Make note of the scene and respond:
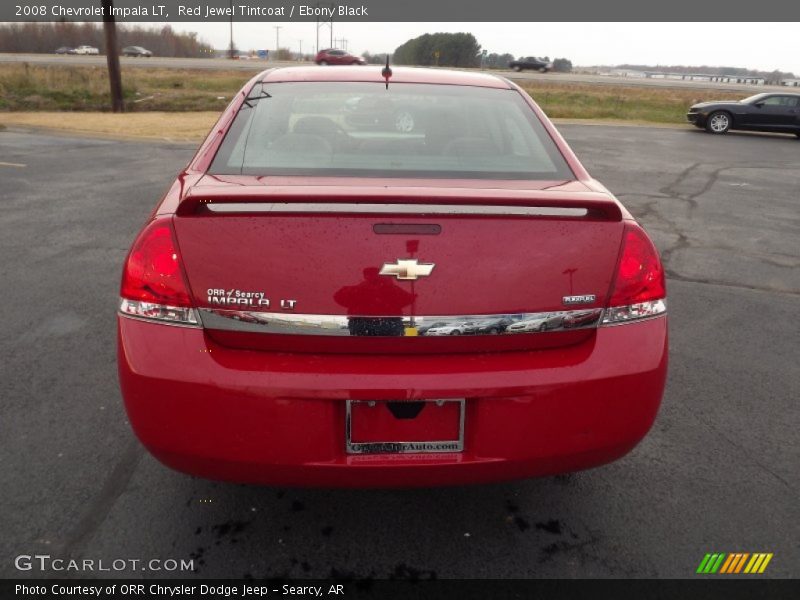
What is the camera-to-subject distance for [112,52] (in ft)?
58.6

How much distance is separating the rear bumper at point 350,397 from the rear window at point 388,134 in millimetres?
692

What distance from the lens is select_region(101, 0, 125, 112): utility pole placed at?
57.3 feet

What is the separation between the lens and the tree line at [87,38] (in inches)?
3314

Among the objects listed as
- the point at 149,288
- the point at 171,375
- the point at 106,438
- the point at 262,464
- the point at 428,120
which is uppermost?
the point at 428,120

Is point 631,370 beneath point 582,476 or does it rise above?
above

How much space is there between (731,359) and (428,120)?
2427 mm

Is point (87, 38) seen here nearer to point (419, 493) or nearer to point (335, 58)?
point (335, 58)

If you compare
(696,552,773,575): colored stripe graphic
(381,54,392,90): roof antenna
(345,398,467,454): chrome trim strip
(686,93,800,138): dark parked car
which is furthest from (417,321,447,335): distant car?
(686,93,800,138): dark parked car

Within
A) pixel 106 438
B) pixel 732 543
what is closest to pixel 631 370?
pixel 732 543

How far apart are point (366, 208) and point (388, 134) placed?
924 millimetres

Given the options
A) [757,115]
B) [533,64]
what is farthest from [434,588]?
[533,64]

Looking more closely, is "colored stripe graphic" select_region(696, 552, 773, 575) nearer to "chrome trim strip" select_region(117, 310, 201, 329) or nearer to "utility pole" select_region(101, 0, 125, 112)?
"chrome trim strip" select_region(117, 310, 201, 329)

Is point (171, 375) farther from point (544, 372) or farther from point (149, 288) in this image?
point (544, 372)

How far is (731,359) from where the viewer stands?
387cm
